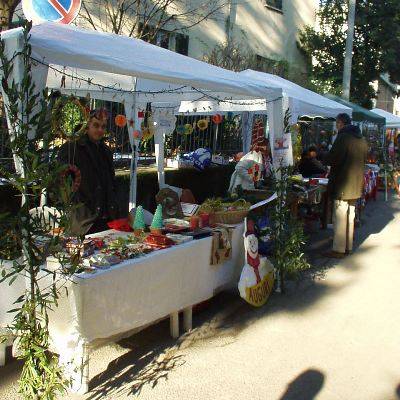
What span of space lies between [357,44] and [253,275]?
1842 cm

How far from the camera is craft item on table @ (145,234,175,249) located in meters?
3.94

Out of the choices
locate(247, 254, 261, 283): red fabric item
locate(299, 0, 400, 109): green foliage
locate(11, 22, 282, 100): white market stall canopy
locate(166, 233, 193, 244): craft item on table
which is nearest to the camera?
locate(11, 22, 282, 100): white market stall canopy

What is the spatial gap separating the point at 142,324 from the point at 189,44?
11.7m

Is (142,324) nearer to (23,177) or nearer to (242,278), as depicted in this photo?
(242,278)

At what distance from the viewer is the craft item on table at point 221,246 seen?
14.6 ft

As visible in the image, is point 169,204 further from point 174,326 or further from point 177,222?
point 174,326

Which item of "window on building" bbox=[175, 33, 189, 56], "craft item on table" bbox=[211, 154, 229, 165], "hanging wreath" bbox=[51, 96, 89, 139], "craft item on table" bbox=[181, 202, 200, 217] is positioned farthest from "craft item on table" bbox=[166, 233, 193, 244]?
"window on building" bbox=[175, 33, 189, 56]

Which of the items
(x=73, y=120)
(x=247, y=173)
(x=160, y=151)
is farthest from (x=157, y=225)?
(x=160, y=151)

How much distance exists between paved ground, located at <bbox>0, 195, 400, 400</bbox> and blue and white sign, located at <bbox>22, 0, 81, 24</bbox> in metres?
2.89

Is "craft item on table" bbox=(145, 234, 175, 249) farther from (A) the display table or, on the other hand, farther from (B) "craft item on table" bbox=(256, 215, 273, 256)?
(B) "craft item on table" bbox=(256, 215, 273, 256)

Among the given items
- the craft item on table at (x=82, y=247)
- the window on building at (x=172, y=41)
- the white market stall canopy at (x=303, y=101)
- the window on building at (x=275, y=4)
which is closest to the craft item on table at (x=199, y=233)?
the craft item on table at (x=82, y=247)

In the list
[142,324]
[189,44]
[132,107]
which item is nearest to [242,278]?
[142,324]

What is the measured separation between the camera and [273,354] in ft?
13.0

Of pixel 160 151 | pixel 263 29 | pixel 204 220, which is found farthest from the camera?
pixel 263 29
